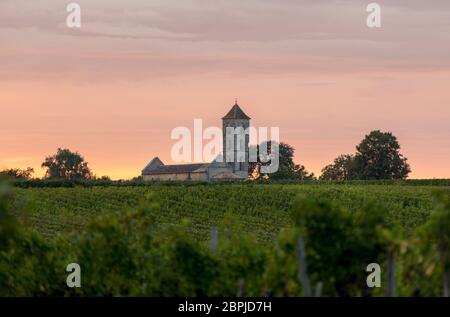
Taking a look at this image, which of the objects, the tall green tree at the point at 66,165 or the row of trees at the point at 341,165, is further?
the tall green tree at the point at 66,165

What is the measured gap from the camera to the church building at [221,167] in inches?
6757

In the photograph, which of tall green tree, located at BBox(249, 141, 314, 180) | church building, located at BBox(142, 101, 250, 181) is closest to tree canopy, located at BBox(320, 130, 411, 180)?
tall green tree, located at BBox(249, 141, 314, 180)

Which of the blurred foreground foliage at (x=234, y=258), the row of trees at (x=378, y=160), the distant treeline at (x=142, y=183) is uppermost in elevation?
the row of trees at (x=378, y=160)

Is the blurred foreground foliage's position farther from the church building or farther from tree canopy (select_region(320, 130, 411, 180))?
the church building

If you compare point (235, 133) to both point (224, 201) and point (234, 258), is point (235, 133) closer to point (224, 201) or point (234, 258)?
point (224, 201)

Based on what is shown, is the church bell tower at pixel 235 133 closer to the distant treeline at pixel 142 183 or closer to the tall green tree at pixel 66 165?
→ the tall green tree at pixel 66 165

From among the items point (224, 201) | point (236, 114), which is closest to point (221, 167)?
point (236, 114)

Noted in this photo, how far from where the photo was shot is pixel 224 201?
80625mm

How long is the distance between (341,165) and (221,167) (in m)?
23.5

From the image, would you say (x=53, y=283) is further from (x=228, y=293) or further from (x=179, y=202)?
(x=179, y=202)

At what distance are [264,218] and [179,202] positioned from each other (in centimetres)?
831

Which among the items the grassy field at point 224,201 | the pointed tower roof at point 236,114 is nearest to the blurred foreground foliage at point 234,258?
the grassy field at point 224,201

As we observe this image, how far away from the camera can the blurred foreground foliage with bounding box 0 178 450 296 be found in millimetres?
13367
